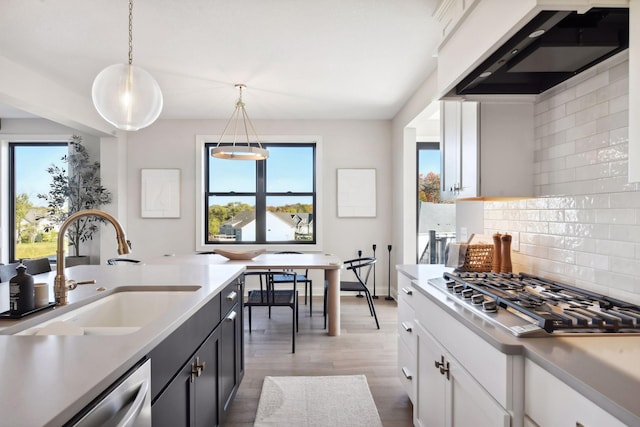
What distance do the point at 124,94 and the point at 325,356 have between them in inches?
97.7

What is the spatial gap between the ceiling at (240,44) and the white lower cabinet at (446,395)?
219 cm

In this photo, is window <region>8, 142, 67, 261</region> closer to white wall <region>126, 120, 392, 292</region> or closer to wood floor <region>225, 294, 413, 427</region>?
white wall <region>126, 120, 392, 292</region>

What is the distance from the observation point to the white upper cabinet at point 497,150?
1.92 meters

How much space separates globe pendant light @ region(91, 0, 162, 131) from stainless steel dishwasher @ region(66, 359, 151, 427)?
152cm

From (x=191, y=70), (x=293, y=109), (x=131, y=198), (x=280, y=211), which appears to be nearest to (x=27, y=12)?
(x=191, y=70)

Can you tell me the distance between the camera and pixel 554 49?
4.39ft

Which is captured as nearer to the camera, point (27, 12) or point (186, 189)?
point (27, 12)

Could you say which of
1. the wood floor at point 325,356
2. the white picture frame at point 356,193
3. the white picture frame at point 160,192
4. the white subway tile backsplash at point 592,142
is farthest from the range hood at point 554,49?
the white picture frame at point 160,192

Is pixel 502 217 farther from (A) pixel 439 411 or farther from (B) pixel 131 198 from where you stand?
(B) pixel 131 198

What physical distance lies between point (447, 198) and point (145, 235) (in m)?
4.67

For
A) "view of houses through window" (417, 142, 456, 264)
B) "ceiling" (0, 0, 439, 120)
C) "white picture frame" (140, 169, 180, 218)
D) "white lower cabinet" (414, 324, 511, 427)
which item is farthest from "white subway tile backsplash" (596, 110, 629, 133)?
"white picture frame" (140, 169, 180, 218)

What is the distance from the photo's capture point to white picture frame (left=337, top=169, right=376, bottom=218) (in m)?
5.46

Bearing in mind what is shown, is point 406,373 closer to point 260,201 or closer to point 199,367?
point 199,367

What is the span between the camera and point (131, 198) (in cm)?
550
